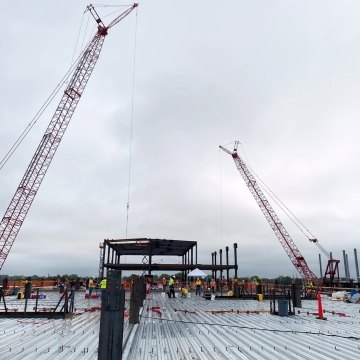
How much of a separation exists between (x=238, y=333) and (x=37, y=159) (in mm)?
41530

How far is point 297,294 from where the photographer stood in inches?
959

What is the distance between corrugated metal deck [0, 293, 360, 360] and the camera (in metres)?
9.19

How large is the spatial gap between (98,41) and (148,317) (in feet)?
142

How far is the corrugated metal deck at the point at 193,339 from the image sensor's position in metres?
9.19

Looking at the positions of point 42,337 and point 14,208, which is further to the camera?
point 14,208

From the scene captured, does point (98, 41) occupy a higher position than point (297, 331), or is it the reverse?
point (98, 41)

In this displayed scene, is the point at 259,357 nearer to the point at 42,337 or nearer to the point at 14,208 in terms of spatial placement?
the point at 42,337

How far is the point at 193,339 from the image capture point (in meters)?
11.1

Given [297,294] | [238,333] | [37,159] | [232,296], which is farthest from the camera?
[37,159]

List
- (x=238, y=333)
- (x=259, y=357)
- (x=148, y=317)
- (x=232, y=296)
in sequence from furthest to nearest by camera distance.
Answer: (x=232, y=296)
(x=148, y=317)
(x=238, y=333)
(x=259, y=357)

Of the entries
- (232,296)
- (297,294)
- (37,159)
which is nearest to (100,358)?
(297,294)

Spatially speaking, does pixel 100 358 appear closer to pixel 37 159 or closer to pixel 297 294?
pixel 297 294

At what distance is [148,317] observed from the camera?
1661 centimetres

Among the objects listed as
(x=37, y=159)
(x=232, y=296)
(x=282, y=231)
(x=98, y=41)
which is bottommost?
(x=232, y=296)
